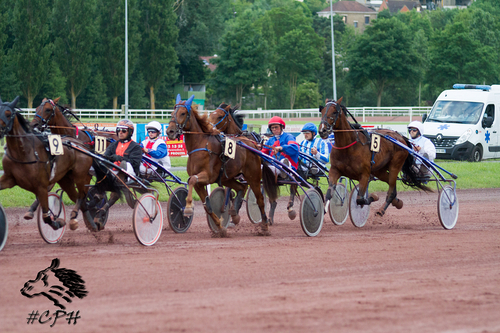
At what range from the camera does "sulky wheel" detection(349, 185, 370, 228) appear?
9.46 metres

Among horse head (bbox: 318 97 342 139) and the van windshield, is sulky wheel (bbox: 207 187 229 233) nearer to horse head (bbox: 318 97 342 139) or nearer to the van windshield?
horse head (bbox: 318 97 342 139)

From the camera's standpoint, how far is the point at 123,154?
27.6 feet

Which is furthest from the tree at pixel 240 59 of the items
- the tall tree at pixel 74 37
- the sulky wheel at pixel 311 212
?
the sulky wheel at pixel 311 212

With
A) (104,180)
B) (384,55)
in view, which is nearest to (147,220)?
(104,180)

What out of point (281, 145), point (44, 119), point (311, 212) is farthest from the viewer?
point (281, 145)

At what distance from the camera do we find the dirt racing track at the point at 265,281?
445 cm

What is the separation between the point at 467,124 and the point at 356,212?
1116 centimetres

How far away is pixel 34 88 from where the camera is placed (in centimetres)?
3525

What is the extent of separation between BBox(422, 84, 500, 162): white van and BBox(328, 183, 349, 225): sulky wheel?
34.3 feet

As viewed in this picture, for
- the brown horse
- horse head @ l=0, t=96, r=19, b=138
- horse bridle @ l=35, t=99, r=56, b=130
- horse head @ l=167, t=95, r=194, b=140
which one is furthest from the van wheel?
horse head @ l=0, t=96, r=19, b=138

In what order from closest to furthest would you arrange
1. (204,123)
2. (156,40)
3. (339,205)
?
1. (204,123)
2. (339,205)
3. (156,40)

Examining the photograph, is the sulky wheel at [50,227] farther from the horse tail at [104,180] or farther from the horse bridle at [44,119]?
the horse bridle at [44,119]

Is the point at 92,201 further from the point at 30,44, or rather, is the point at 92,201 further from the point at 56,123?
the point at 30,44

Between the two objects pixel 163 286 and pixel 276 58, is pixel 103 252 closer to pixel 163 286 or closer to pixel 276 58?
pixel 163 286
